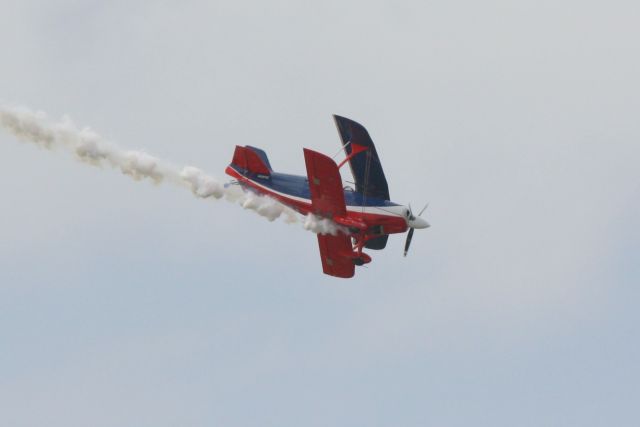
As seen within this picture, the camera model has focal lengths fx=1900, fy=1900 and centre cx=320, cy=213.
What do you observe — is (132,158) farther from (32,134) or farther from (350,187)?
(350,187)

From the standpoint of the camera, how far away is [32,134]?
187 ft

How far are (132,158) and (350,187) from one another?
674cm

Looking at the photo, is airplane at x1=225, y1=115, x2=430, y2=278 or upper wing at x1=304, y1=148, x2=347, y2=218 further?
airplane at x1=225, y1=115, x2=430, y2=278

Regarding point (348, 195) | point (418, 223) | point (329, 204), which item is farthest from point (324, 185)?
point (418, 223)

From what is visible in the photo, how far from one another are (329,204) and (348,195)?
0.93 metres

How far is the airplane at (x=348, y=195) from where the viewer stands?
5531 centimetres

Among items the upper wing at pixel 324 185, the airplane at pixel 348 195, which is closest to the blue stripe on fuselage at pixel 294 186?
the airplane at pixel 348 195

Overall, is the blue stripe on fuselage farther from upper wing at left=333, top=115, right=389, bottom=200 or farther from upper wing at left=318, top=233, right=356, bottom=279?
upper wing at left=318, top=233, right=356, bottom=279

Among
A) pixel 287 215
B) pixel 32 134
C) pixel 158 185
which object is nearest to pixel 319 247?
pixel 287 215

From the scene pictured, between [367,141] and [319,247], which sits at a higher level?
[367,141]

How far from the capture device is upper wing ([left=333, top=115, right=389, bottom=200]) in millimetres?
55969

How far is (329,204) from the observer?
55.3m

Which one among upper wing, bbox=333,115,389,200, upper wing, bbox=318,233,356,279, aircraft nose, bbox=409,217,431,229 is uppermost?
upper wing, bbox=333,115,389,200

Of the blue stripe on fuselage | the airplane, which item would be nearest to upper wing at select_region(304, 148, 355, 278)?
the airplane
